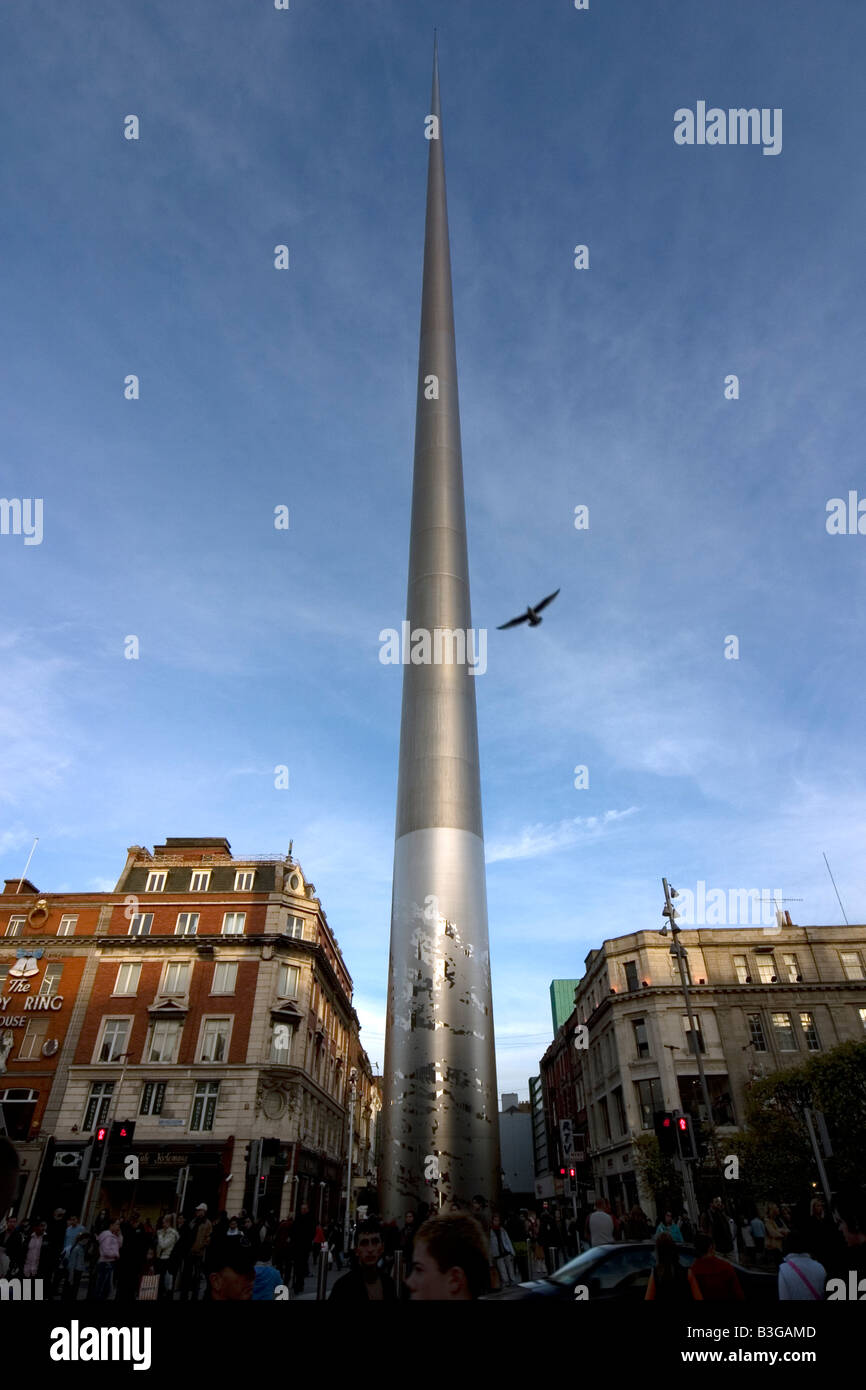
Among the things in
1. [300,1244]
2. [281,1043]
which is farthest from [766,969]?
[300,1244]

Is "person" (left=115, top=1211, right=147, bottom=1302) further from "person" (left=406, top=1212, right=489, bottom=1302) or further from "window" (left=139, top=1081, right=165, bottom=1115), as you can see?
"window" (left=139, top=1081, right=165, bottom=1115)

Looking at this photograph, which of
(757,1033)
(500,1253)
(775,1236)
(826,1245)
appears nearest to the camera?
(826,1245)

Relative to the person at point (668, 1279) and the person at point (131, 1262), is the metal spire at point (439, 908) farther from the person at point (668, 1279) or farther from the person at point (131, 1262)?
the person at point (668, 1279)

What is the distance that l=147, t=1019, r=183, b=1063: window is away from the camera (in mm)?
45844

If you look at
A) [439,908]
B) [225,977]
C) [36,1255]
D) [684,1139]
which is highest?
[225,977]

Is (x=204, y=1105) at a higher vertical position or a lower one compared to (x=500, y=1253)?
higher

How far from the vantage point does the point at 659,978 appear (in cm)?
6191

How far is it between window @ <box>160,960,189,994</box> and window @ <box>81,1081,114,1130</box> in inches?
228

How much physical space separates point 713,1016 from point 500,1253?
48492 millimetres

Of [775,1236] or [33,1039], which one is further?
[33,1039]

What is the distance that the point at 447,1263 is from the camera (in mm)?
3332

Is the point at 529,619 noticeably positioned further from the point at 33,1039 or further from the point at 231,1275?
the point at 33,1039
